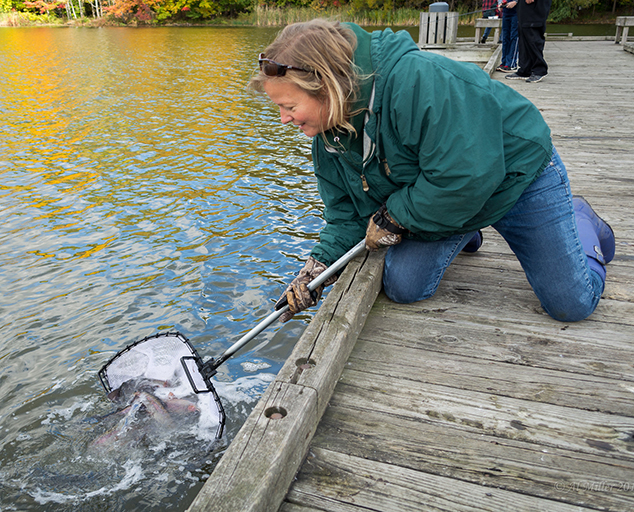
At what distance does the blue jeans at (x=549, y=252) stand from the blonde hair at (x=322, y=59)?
3.12ft

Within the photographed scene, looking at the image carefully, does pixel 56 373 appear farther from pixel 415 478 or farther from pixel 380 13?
pixel 380 13

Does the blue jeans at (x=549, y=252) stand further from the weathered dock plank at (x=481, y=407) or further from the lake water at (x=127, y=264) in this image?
the lake water at (x=127, y=264)

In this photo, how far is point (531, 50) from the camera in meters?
8.53

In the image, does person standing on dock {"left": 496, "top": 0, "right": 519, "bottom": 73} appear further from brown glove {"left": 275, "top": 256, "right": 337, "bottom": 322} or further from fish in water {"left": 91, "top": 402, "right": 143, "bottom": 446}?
fish in water {"left": 91, "top": 402, "right": 143, "bottom": 446}

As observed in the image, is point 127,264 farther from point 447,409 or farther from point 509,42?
point 509,42

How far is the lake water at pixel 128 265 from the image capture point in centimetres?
276

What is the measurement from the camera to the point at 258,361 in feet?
12.3

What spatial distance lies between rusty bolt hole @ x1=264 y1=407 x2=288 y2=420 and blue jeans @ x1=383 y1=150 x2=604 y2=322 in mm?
1114

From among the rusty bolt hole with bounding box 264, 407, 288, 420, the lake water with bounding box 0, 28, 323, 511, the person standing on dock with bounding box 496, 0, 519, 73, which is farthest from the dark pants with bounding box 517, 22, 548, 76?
the rusty bolt hole with bounding box 264, 407, 288, 420

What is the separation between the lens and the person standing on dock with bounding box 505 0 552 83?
306 inches

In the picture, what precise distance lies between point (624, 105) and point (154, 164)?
672cm

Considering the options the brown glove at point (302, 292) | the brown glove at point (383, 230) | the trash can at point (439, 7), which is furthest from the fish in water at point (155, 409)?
the trash can at point (439, 7)

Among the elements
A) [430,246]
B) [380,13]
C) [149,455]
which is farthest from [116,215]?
[380,13]

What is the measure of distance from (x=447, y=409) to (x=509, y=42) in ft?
30.8
